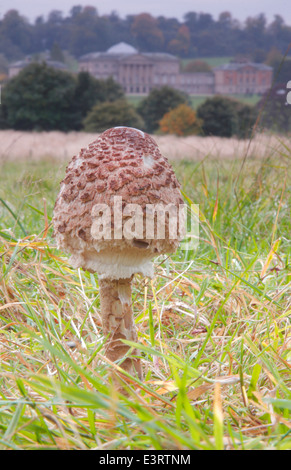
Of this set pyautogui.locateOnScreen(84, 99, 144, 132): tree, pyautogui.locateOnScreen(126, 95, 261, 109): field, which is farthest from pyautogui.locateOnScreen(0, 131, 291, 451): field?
pyautogui.locateOnScreen(84, 99, 144, 132): tree

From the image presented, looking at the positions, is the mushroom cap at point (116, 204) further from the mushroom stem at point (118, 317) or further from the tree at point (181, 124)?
the tree at point (181, 124)

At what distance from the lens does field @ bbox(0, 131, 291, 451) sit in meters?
1.33

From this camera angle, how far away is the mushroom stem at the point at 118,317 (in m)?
1.76

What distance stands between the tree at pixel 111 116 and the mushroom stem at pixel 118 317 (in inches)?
588

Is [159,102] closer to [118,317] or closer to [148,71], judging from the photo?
[148,71]

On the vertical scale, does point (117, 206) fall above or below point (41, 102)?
below

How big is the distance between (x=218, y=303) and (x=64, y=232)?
1.17 metres

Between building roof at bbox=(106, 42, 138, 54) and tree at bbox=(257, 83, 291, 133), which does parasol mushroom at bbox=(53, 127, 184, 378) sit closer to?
tree at bbox=(257, 83, 291, 133)

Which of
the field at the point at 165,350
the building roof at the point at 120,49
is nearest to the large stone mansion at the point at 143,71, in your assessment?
the building roof at the point at 120,49

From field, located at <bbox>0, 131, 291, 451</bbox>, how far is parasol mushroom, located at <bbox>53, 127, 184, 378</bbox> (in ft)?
0.98

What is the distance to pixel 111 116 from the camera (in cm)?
1680

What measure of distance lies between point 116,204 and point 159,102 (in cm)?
1714

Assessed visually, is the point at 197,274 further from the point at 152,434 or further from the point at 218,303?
the point at 152,434

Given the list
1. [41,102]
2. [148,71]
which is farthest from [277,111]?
[41,102]
